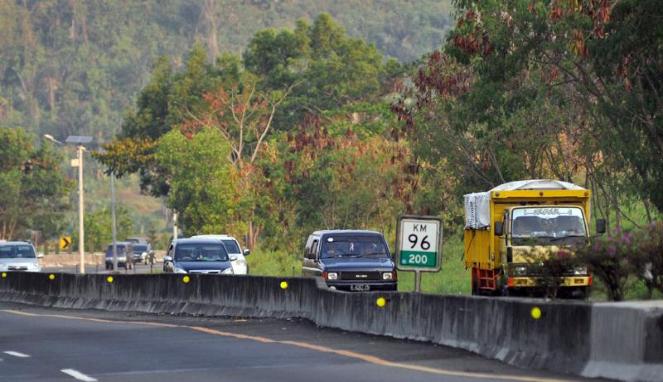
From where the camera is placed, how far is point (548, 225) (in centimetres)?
3312

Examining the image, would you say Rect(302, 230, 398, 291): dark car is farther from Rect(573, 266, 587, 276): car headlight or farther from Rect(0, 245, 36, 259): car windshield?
Rect(0, 245, 36, 259): car windshield

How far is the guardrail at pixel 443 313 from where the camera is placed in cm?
1546

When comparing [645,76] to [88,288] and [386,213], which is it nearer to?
[88,288]

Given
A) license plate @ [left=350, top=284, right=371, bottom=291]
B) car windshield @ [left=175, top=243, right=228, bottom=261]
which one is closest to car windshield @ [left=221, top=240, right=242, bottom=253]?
car windshield @ [left=175, top=243, right=228, bottom=261]

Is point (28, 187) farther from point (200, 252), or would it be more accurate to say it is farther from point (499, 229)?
point (499, 229)

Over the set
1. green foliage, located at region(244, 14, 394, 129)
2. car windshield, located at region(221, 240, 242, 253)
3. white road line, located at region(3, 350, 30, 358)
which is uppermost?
green foliage, located at region(244, 14, 394, 129)

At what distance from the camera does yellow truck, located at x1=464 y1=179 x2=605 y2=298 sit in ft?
106

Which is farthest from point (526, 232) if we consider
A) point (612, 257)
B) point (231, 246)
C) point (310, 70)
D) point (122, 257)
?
point (310, 70)

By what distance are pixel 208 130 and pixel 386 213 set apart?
74.0 feet

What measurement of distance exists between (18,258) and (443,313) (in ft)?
124

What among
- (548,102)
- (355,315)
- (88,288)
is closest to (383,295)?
(355,315)

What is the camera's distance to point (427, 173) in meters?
63.3

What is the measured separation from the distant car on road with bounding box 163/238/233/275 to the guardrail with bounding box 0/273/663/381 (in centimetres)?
258

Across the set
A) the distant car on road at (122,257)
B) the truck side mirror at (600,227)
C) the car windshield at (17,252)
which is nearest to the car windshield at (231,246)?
the car windshield at (17,252)
